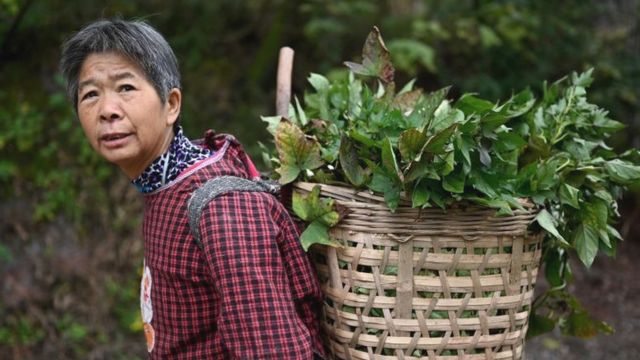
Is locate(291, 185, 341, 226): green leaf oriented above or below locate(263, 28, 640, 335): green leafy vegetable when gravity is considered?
below

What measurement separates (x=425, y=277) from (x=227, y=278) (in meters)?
0.44

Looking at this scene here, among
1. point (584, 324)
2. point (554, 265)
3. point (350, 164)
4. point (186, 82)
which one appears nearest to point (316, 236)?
point (350, 164)

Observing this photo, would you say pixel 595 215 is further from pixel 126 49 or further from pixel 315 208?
pixel 126 49

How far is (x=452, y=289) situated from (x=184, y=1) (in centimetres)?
465

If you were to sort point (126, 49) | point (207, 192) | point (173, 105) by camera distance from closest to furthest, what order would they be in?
point (207, 192) < point (126, 49) < point (173, 105)

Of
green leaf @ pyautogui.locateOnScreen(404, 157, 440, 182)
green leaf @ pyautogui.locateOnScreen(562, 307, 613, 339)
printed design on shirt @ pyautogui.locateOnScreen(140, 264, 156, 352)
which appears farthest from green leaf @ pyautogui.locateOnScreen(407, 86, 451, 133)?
green leaf @ pyautogui.locateOnScreen(562, 307, 613, 339)

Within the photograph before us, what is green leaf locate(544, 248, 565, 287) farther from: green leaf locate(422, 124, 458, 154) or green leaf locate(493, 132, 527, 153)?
green leaf locate(422, 124, 458, 154)

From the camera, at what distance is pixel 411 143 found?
1.61m

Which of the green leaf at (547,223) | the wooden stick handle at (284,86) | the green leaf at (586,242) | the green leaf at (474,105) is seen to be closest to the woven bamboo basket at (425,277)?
the green leaf at (547,223)

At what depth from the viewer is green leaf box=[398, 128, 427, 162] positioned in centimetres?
159

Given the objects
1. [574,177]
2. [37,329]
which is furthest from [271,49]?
[574,177]

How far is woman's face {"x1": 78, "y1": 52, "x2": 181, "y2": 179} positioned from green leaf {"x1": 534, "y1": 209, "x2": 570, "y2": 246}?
36.4 inches

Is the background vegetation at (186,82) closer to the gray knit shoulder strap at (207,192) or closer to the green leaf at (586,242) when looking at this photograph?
the gray knit shoulder strap at (207,192)

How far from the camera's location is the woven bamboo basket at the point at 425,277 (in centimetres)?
169
